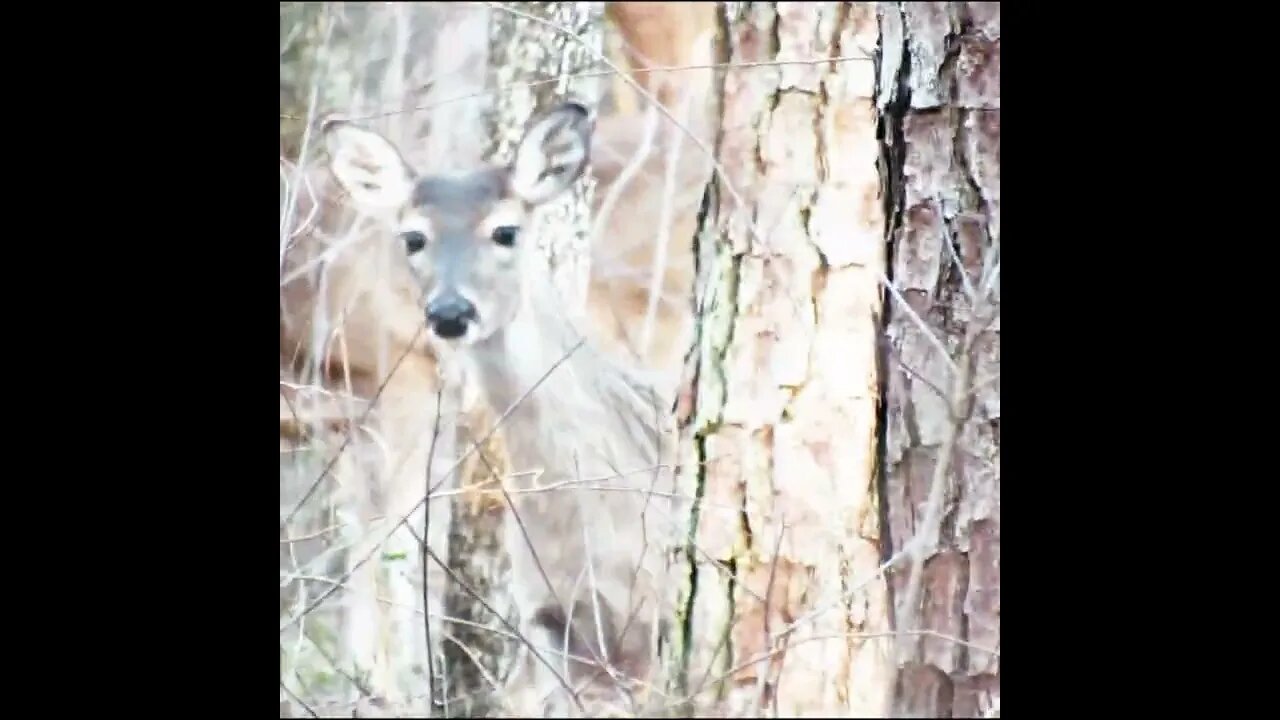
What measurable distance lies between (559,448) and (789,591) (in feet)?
1.44

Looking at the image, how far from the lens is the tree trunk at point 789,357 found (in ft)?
6.24

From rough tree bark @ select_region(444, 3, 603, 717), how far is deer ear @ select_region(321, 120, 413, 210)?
159mm

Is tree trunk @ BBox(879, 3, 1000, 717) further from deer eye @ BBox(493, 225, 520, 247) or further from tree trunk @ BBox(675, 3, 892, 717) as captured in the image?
deer eye @ BBox(493, 225, 520, 247)

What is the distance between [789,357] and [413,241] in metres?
0.64

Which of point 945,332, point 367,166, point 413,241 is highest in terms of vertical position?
point 367,166

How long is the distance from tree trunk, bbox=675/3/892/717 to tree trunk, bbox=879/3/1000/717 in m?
0.04

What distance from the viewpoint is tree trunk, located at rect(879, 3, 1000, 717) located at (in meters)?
Answer: 1.88

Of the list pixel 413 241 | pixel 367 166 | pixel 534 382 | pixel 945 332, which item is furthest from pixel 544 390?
pixel 945 332

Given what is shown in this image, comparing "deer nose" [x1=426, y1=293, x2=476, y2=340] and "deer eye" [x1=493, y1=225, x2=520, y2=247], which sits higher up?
"deer eye" [x1=493, y1=225, x2=520, y2=247]

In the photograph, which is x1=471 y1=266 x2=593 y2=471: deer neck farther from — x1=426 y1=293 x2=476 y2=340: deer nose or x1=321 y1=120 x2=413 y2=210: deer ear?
x1=321 y1=120 x2=413 y2=210: deer ear

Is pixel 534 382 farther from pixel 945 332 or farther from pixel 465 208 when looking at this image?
pixel 945 332

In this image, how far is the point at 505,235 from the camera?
1.92 meters

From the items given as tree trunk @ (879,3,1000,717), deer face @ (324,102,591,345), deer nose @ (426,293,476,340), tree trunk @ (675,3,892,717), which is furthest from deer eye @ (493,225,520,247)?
tree trunk @ (879,3,1000,717)

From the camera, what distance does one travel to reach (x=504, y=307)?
6.32ft
